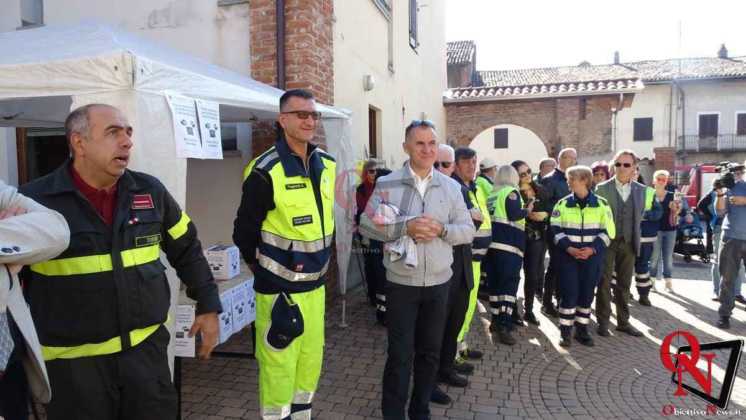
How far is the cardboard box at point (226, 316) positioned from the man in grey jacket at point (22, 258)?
1.71 m

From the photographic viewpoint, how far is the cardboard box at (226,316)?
3.57m

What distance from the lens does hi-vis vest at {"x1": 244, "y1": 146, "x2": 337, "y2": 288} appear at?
281 cm

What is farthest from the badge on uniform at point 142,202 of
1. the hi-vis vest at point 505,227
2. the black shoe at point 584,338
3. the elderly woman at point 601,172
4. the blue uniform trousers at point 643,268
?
the blue uniform trousers at point 643,268

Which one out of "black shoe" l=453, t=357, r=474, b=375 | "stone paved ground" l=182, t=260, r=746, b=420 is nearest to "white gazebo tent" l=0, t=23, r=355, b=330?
"stone paved ground" l=182, t=260, r=746, b=420

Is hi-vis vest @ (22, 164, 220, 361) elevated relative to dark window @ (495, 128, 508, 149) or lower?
lower

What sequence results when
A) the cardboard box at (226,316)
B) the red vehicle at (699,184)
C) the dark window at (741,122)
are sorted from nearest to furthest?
the cardboard box at (226,316)
the red vehicle at (699,184)
the dark window at (741,122)

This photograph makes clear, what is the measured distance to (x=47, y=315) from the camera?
2.01 metres

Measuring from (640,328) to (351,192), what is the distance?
12.5 feet

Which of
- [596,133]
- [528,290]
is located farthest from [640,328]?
[596,133]

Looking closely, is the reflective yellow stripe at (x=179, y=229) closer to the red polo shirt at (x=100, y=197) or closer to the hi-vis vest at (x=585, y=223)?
the red polo shirt at (x=100, y=197)

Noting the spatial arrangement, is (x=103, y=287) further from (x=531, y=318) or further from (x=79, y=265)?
(x=531, y=318)

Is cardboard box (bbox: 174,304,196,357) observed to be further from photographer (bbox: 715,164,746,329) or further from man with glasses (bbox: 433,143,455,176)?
photographer (bbox: 715,164,746,329)

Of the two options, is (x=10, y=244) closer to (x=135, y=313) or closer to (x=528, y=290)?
(x=135, y=313)

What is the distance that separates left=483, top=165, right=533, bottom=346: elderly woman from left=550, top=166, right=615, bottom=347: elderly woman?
0.42 m
